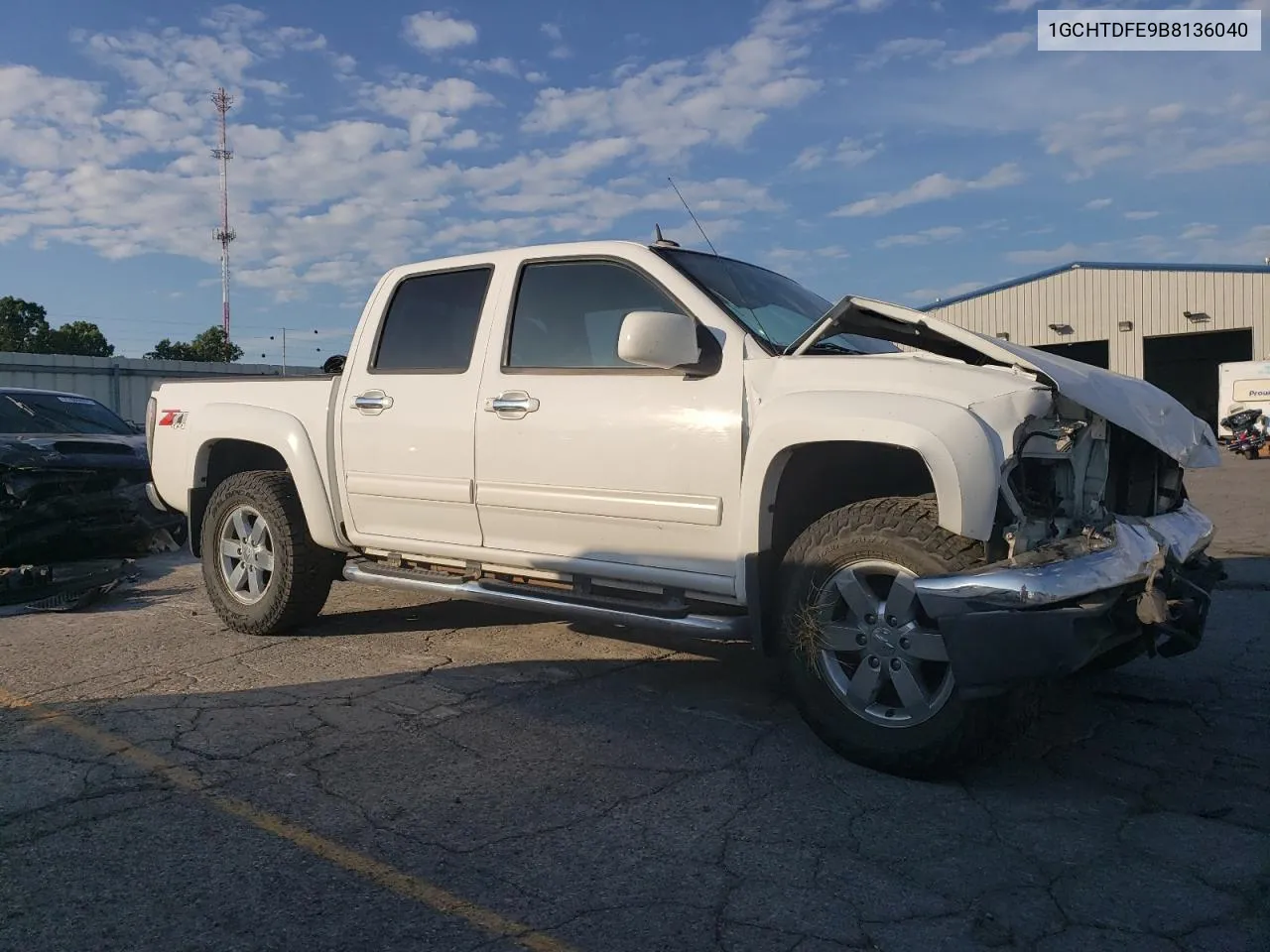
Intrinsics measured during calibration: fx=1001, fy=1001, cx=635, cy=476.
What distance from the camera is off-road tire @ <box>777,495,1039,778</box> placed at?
10.8 ft

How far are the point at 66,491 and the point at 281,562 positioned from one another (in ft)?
10.1

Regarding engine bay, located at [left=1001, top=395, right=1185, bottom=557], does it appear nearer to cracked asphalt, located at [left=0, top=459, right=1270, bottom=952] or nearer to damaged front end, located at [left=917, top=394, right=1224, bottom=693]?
damaged front end, located at [left=917, top=394, right=1224, bottom=693]

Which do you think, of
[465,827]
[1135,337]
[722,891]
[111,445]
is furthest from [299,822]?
[1135,337]

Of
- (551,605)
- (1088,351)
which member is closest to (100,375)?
(551,605)

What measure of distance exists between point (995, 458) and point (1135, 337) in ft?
106

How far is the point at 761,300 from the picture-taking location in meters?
4.54

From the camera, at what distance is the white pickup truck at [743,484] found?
10.8ft

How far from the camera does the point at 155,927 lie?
251cm

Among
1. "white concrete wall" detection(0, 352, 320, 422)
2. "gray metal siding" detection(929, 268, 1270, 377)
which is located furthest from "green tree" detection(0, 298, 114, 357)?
"gray metal siding" detection(929, 268, 1270, 377)

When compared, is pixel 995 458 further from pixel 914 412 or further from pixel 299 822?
pixel 299 822

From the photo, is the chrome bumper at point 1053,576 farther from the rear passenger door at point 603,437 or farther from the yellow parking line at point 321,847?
the yellow parking line at point 321,847

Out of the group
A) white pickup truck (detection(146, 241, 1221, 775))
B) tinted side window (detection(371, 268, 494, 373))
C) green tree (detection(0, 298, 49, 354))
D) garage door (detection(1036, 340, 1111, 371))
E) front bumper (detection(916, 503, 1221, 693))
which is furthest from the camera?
green tree (detection(0, 298, 49, 354))

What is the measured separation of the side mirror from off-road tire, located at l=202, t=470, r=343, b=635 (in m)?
2.60

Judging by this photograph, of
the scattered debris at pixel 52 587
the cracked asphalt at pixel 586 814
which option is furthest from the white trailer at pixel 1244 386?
the scattered debris at pixel 52 587
